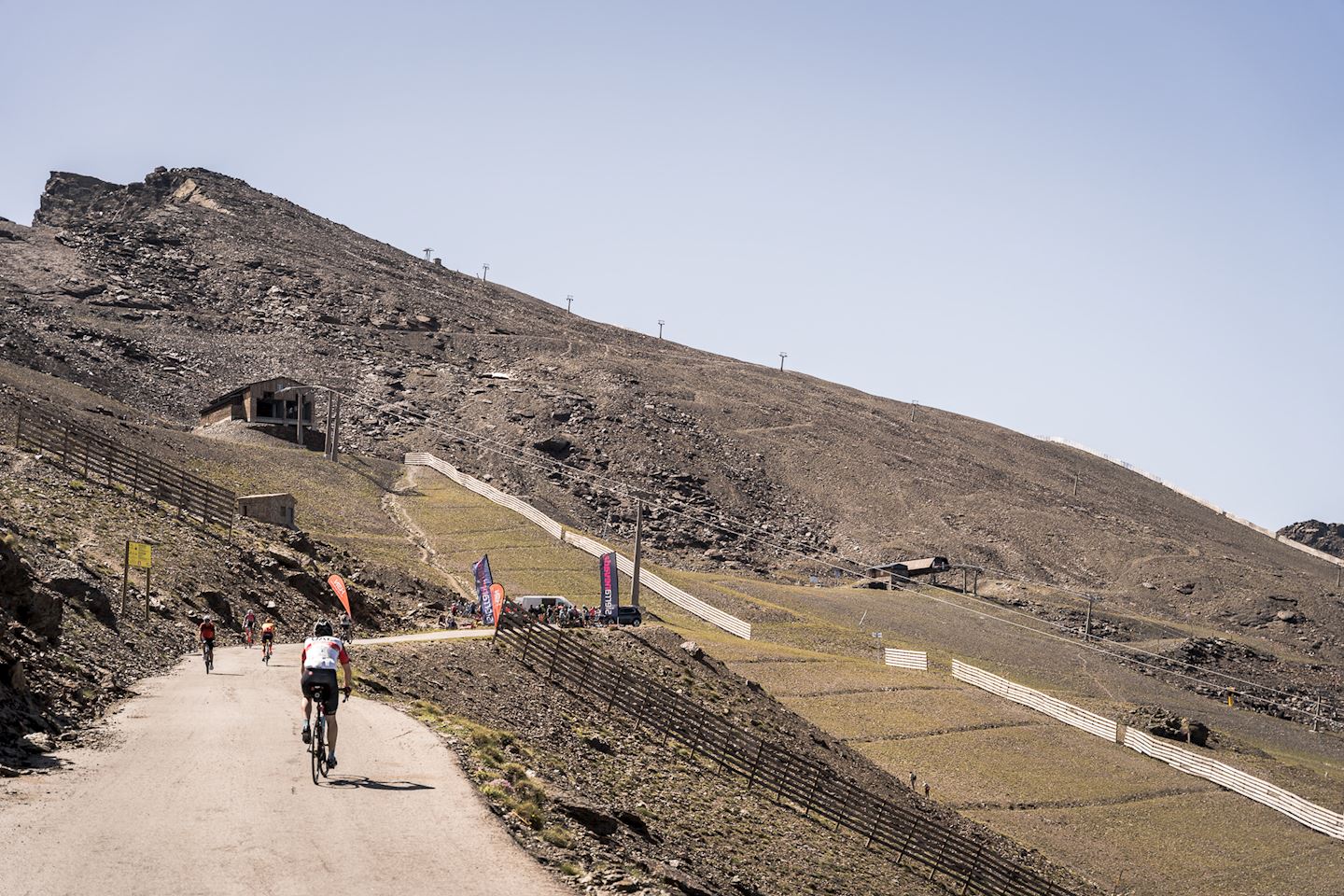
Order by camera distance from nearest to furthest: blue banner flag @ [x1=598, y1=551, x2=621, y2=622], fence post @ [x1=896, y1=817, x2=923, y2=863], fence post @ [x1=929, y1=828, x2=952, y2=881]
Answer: fence post @ [x1=896, y1=817, x2=923, y2=863] < fence post @ [x1=929, y1=828, x2=952, y2=881] < blue banner flag @ [x1=598, y1=551, x2=621, y2=622]

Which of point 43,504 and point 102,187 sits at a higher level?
point 102,187

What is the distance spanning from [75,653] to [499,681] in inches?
452

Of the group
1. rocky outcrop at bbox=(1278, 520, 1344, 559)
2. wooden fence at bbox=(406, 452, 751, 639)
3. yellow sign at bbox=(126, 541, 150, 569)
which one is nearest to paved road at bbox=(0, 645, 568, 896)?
yellow sign at bbox=(126, 541, 150, 569)

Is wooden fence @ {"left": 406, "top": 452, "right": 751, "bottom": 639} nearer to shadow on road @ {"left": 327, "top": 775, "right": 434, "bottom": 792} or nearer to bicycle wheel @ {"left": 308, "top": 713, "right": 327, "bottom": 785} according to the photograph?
shadow on road @ {"left": 327, "top": 775, "right": 434, "bottom": 792}

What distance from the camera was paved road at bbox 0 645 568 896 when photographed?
13.2 metres

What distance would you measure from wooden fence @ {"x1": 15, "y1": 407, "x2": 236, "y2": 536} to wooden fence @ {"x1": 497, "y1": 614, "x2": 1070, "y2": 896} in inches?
536

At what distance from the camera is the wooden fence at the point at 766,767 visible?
36031mm

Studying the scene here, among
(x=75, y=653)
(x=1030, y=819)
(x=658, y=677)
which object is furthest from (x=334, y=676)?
(x=1030, y=819)

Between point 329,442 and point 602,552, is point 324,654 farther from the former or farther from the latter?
point 329,442

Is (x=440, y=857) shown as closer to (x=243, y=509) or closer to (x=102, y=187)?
(x=243, y=509)

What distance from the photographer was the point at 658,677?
137 feet

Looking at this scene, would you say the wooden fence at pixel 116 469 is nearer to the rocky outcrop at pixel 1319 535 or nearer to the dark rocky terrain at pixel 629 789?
the dark rocky terrain at pixel 629 789

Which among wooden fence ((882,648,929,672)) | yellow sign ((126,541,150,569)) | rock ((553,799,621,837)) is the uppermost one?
yellow sign ((126,541,150,569))

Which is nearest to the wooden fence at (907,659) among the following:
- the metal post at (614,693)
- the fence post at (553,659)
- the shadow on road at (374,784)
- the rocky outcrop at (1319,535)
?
the fence post at (553,659)
